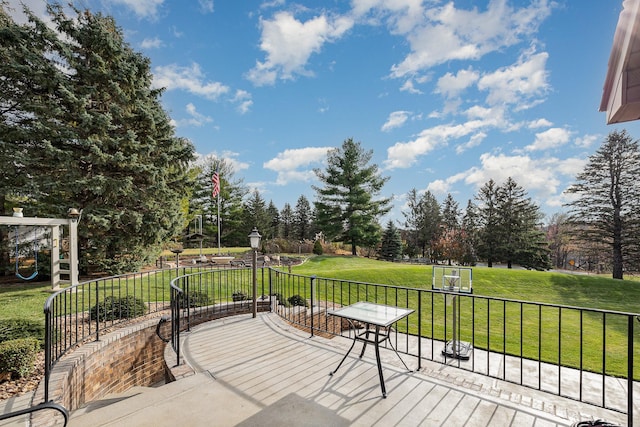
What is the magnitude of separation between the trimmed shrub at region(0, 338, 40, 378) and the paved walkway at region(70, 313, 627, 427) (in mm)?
932

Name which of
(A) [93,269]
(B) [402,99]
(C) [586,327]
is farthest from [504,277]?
(A) [93,269]

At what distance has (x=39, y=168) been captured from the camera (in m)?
9.59

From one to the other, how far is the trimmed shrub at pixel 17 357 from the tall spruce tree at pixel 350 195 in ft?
67.0

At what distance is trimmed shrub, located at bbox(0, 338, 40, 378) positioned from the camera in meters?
3.06

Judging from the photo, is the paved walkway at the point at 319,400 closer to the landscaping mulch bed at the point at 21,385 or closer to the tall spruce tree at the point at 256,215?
the landscaping mulch bed at the point at 21,385

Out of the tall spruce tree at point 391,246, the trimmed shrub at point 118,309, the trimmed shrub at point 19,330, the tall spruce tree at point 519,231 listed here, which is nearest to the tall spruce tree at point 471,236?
the tall spruce tree at point 519,231

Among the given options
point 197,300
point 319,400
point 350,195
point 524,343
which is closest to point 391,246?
point 350,195

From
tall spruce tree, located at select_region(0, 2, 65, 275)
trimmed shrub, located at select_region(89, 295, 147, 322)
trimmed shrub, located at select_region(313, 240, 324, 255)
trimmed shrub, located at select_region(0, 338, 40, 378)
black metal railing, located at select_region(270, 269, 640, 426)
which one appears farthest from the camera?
trimmed shrub, located at select_region(313, 240, 324, 255)

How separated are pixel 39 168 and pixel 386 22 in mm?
11640

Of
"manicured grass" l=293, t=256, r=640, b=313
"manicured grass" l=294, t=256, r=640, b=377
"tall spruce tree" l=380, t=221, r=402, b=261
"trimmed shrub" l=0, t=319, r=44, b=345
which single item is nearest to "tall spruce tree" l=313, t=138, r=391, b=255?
"tall spruce tree" l=380, t=221, r=402, b=261

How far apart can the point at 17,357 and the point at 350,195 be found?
829 inches

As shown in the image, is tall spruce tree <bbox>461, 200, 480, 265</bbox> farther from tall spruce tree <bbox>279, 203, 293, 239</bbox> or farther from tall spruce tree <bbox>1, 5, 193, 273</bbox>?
tall spruce tree <bbox>1, 5, 193, 273</bbox>

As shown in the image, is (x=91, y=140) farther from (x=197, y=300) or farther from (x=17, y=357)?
(x=17, y=357)

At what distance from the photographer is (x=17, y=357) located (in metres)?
3.13
